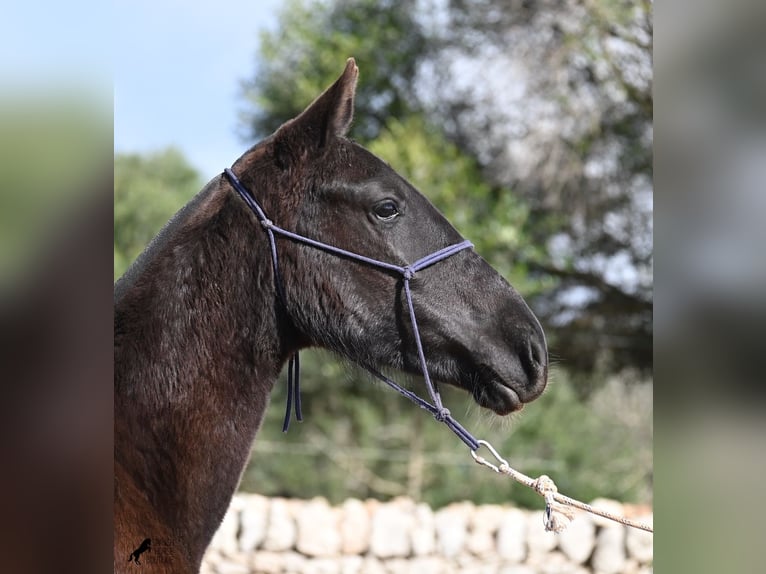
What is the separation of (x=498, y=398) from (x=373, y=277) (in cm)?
43

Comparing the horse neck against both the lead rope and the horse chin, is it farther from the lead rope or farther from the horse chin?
the horse chin

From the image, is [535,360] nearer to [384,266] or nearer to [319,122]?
[384,266]

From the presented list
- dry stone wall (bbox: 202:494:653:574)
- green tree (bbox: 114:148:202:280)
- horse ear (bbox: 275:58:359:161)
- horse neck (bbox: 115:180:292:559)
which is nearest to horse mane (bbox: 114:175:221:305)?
horse neck (bbox: 115:180:292:559)

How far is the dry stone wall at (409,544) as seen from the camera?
217 inches

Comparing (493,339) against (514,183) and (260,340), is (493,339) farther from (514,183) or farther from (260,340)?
(514,183)

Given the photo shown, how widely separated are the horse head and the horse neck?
3.5 inches

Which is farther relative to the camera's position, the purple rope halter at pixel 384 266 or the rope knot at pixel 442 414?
the rope knot at pixel 442 414

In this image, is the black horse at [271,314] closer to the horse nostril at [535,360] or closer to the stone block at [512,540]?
the horse nostril at [535,360]

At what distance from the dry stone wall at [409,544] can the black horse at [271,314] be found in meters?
4.11

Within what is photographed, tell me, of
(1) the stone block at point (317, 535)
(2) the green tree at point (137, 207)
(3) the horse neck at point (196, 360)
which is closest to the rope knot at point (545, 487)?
(3) the horse neck at point (196, 360)

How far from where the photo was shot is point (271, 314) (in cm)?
175

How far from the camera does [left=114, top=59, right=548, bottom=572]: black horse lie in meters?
1.60

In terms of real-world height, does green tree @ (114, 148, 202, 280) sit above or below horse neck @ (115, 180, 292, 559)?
above
